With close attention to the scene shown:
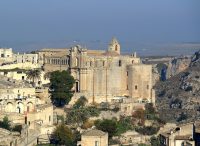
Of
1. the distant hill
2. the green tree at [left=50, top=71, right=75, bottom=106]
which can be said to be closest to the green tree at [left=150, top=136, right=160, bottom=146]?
the green tree at [left=50, top=71, right=75, bottom=106]

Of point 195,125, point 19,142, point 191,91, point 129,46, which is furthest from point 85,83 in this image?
point 129,46

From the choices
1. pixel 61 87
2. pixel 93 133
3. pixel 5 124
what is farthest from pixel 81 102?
pixel 93 133

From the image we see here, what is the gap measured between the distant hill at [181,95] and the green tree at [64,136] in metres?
15.6

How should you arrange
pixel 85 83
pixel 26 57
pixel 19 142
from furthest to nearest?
pixel 26 57 < pixel 85 83 < pixel 19 142

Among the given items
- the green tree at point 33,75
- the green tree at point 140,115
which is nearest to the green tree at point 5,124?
the green tree at point 33,75

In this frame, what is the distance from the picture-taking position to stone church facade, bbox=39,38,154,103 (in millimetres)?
49250

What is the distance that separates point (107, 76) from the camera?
49.5 metres

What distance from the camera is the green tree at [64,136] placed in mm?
42031

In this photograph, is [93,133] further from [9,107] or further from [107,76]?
[107,76]

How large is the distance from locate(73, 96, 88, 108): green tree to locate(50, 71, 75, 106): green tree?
22.9 inches

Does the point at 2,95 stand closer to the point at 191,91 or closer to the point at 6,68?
the point at 6,68

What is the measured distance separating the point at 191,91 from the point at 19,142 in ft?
102

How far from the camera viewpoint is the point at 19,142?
3856 cm

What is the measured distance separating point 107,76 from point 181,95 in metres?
19.1
